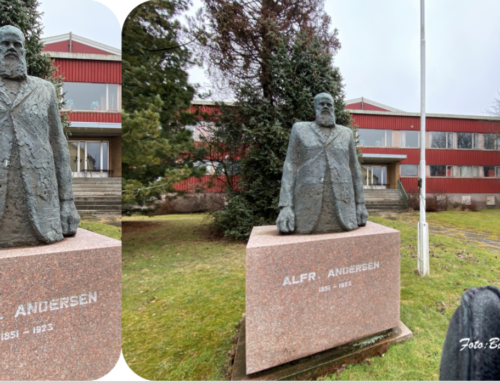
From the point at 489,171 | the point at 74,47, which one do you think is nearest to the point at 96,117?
the point at 74,47

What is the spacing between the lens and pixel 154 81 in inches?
245

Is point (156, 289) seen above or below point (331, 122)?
below

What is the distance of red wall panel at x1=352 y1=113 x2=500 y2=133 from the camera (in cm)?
1958

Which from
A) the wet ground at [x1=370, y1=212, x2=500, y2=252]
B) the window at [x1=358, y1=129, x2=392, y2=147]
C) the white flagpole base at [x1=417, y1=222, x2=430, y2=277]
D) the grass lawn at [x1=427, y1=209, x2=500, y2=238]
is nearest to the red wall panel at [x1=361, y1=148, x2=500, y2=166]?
the window at [x1=358, y1=129, x2=392, y2=147]

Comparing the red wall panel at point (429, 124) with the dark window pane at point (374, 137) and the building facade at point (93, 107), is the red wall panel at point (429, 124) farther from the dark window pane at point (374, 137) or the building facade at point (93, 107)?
the building facade at point (93, 107)

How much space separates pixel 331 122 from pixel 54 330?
11.0 feet

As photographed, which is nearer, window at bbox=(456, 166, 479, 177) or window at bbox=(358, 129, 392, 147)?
window at bbox=(358, 129, 392, 147)

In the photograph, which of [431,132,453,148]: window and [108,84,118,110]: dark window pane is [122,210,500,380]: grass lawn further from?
[431,132,453,148]: window

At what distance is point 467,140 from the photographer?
2147 cm

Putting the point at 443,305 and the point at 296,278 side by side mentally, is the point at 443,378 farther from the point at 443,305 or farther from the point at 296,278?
the point at 443,305

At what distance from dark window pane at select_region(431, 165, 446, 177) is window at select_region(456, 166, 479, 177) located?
109 cm

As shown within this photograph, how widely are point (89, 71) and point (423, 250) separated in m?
13.1

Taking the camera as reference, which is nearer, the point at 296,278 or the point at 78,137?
the point at 296,278

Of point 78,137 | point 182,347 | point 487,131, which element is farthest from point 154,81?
point 487,131
